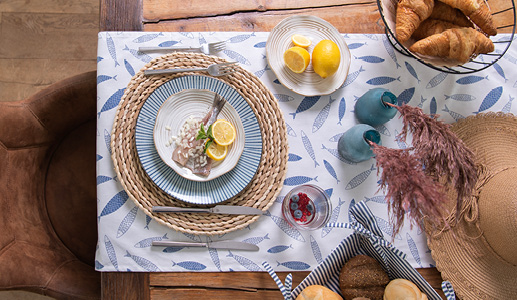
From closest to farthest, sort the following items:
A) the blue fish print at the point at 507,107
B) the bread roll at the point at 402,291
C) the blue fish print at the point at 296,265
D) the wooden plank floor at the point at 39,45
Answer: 1. the bread roll at the point at 402,291
2. the blue fish print at the point at 296,265
3. the blue fish print at the point at 507,107
4. the wooden plank floor at the point at 39,45

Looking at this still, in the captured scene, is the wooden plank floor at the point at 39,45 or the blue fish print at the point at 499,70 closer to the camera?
the blue fish print at the point at 499,70

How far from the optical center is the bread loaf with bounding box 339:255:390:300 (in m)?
0.88

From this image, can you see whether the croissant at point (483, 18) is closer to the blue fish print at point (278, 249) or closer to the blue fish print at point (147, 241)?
the blue fish print at point (278, 249)

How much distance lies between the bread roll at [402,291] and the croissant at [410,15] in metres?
0.58

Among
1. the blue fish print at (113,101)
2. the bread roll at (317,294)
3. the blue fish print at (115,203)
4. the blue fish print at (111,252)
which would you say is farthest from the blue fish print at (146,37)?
the bread roll at (317,294)

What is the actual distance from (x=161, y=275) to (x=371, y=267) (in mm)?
539

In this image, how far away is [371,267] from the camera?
899mm

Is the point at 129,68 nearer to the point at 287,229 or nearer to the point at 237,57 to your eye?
the point at 237,57

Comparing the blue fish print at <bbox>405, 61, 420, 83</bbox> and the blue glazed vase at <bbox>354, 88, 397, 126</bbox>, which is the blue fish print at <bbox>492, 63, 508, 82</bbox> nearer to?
the blue fish print at <bbox>405, 61, 420, 83</bbox>

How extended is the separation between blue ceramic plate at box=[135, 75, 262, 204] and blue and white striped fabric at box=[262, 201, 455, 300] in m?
0.23

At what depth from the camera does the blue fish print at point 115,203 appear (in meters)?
0.98

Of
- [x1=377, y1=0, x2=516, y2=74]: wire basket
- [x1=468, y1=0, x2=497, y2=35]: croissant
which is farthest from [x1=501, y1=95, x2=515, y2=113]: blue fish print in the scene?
[x1=468, y1=0, x2=497, y2=35]: croissant

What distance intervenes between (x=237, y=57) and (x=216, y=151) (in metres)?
0.29

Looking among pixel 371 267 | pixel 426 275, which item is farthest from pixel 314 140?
pixel 426 275
